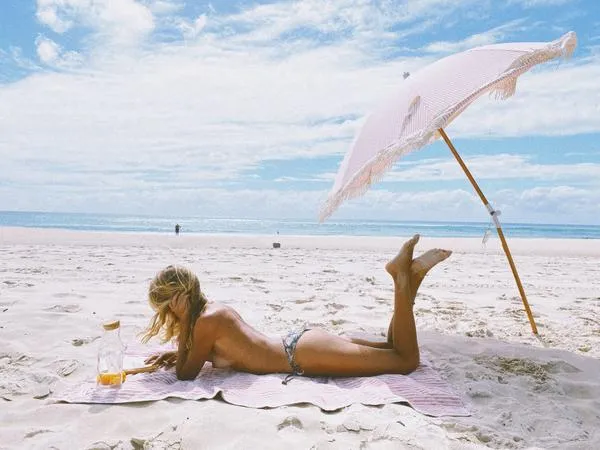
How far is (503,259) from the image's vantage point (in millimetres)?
13023

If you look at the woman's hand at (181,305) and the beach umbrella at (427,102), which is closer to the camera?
the woman's hand at (181,305)

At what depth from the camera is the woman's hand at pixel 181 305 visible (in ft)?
11.9

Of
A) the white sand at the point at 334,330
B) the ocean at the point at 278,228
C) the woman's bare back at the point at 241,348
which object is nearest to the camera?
the white sand at the point at 334,330

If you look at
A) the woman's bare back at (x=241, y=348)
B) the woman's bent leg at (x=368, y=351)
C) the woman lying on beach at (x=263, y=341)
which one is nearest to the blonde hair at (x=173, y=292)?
the woman lying on beach at (x=263, y=341)

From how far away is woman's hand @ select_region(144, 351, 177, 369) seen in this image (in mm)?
4000

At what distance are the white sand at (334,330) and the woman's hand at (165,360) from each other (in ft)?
1.51

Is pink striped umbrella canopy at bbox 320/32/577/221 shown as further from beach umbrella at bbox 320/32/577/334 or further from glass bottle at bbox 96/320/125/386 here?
glass bottle at bbox 96/320/125/386

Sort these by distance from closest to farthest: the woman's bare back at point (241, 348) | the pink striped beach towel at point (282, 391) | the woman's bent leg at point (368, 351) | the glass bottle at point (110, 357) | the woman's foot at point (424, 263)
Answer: the pink striped beach towel at point (282, 391)
the glass bottle at point (110, 357)
the woman's bare back at point (241, 348)
the woman's bent leg at point (368, 351)
the woman's foot at point (424, 263)

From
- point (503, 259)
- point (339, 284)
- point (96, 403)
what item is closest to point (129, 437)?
point (96, 403)

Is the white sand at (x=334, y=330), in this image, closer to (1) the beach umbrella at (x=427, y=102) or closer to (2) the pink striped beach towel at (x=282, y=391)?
(2) the pink striped beach towel at (x=282, y=391)

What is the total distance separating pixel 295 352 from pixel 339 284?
4143mm

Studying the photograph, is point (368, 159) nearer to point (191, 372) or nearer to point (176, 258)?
point (191, 372)

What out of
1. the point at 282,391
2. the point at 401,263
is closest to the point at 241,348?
the point at 282,391

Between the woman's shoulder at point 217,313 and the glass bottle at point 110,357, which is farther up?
the woman's shoulder at point 217,313
